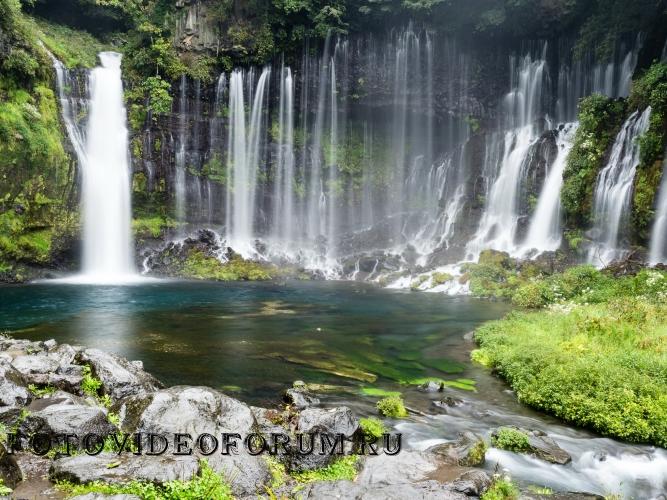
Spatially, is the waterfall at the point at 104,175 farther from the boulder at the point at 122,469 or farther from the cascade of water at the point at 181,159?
the boulder at the point at 122,469

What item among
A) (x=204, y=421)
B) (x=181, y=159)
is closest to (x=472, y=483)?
(x=204, y=421)

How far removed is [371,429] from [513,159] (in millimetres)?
28246

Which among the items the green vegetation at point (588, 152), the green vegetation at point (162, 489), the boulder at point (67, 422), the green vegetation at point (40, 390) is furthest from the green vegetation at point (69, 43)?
the green vegetation at point (162, 489)

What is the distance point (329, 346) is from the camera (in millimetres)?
12766

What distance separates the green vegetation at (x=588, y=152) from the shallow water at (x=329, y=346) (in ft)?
25.6

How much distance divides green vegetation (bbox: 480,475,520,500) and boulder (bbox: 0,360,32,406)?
237 inches

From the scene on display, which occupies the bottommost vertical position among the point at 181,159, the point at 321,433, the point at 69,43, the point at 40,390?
the point at 321,433

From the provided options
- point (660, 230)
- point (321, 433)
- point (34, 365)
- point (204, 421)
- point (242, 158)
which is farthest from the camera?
point (242, 158)

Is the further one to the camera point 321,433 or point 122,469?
point 321,433

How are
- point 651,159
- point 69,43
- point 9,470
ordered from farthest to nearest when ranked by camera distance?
point 69,43 → point 651,159 → point 9,470

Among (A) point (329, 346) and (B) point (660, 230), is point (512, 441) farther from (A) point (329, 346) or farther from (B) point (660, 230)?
(B) point (660, 230)

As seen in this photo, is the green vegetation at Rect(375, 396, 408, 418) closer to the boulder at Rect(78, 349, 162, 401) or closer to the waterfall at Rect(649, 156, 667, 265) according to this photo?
the boulder at Rect(78, 349, 162, 401)

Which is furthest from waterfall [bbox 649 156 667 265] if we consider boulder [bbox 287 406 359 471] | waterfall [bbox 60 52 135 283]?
waterfall [bbox 60 52 135 283]

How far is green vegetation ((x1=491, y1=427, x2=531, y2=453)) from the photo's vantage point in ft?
23.0
